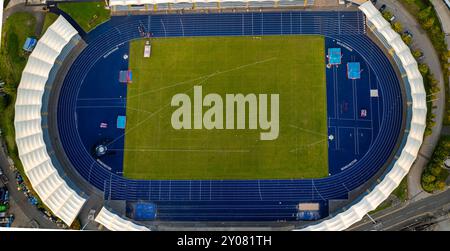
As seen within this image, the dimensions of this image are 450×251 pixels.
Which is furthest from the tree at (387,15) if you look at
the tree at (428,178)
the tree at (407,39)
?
the tree at (428,178)

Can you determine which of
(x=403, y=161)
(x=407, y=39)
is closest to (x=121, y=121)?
(x=403, y=161)

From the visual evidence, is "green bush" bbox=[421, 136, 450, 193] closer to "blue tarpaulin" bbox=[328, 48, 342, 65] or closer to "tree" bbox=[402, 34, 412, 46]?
"tree" bbox=[402, 34, 412, 46]

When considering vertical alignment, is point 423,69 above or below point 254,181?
above

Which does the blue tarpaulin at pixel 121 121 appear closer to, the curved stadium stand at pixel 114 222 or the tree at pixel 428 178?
the curved stadium stand at pixel 114 222

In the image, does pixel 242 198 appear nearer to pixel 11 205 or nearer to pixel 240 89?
pixel 240 89

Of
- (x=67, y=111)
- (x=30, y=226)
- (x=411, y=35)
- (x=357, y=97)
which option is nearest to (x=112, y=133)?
(x=67, y=111)

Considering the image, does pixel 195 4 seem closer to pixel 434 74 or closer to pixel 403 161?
pixel 434 74
